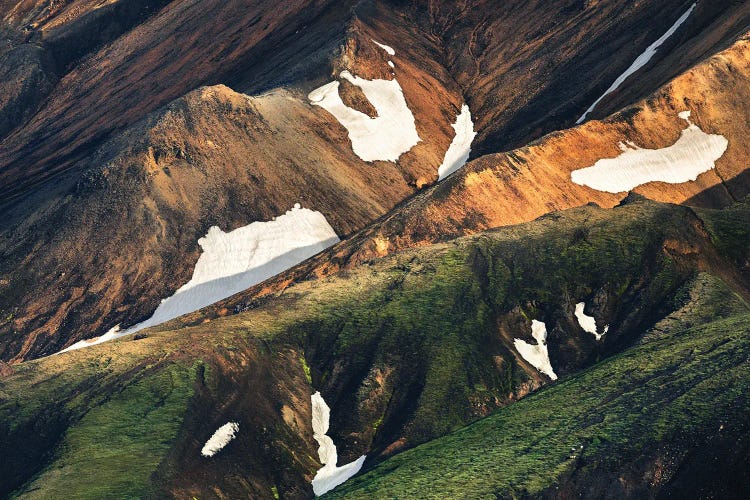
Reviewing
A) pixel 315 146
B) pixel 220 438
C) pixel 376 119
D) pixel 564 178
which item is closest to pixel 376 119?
pixel 376 119

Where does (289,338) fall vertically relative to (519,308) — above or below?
above

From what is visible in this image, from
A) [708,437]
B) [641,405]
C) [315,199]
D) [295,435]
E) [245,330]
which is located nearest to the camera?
[708,437]

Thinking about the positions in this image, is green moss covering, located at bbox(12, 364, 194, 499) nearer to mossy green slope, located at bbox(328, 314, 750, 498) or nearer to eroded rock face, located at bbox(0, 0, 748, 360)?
mossy green slope, located at bbox(328, 314, 750, 498)

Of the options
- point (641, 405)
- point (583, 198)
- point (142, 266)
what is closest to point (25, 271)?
point (142, 266)

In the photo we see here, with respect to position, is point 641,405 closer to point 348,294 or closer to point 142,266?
point 348,294

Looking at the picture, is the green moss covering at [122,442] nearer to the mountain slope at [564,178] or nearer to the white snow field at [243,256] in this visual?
the mountain slope at [564,178]

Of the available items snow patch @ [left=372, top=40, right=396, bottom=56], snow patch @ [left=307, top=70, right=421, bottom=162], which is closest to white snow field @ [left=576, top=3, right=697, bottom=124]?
snow patch @ [left=307, top=70, right=421, bottom=162]

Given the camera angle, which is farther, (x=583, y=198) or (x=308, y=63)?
(x=308, y=63)

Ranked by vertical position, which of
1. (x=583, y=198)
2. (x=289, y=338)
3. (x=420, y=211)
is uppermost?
(x=289, y=338)

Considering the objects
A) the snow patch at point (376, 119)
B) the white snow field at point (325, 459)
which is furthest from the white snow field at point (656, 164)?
the white snow field at point (325, 459)

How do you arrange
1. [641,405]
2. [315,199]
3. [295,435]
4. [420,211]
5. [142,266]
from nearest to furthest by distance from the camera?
[641,405] < [295,435] < [420,211] < [142,266] < [315,199]
